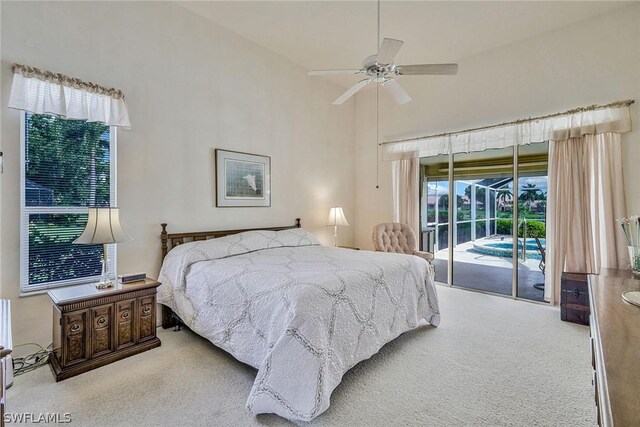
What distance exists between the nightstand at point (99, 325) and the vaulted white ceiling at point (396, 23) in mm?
3100

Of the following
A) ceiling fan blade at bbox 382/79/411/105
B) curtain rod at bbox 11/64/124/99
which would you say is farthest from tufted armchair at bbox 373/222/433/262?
curtain rod at bbox 11/64/124/99

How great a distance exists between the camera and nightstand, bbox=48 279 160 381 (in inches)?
87.7

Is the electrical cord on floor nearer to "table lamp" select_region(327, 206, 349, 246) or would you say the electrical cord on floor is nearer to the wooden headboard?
the wooden headboard

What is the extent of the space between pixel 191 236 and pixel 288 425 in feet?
7.54

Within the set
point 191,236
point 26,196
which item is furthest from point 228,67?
point 26,196

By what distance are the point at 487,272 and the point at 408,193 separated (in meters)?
1.76

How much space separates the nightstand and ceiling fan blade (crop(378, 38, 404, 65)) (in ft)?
8.99

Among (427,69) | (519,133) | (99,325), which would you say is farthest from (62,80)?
(519,133)

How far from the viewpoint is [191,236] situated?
341cm

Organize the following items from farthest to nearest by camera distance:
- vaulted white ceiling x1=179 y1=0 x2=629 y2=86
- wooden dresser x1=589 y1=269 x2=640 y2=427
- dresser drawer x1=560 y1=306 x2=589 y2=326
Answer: vaulted white ceiling x1=179 y1=0 x2=629 y2=86 → dresser drawer x1=560 y1=306 x2=589 y2=326 → wooden dresser x1=589 y1=269 x2=640 y2=427

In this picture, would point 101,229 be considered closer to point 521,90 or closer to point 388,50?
point 388,50

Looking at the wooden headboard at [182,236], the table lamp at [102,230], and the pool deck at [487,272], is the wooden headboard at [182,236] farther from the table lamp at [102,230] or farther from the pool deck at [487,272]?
the pool deck at [487,272]

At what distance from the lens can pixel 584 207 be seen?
347 centimetres

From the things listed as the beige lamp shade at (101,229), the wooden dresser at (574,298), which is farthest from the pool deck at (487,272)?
the beige lamp shade at (101,229)
